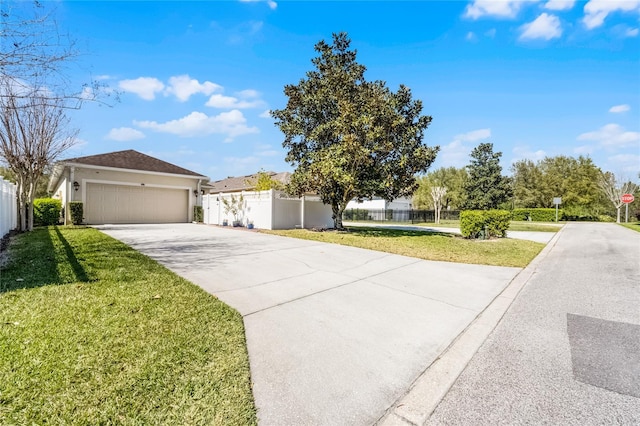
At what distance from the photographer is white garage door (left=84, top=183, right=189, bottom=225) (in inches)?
647

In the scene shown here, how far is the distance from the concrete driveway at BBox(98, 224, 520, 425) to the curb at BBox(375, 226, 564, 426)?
0.07m

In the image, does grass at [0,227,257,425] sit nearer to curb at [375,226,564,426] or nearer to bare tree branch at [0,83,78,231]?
curb at [375,226,564,426]

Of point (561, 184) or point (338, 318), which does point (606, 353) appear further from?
point (561, 184)

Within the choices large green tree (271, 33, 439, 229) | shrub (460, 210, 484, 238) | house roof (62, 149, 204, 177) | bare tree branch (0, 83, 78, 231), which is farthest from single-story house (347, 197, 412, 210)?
bare tree branch (0, 83, 78, 231)

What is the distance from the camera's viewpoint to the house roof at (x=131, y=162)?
53.7 ft

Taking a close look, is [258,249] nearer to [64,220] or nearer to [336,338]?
[336,338]

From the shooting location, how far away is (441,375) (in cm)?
249

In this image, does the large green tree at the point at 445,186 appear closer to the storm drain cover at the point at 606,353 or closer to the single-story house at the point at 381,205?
the single-story house at the point at 381,205

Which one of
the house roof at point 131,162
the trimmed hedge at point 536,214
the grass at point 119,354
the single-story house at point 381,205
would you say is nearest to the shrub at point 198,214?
the house roof at point 131,162

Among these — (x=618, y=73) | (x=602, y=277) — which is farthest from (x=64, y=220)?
(x=618, y=73)

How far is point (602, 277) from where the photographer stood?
247 inches

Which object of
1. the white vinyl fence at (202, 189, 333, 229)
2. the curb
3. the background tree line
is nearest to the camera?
the curb

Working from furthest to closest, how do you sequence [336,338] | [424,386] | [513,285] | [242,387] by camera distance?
[513,285] → [336,338] → [424,386] → [242,387]

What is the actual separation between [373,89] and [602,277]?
1055cm
